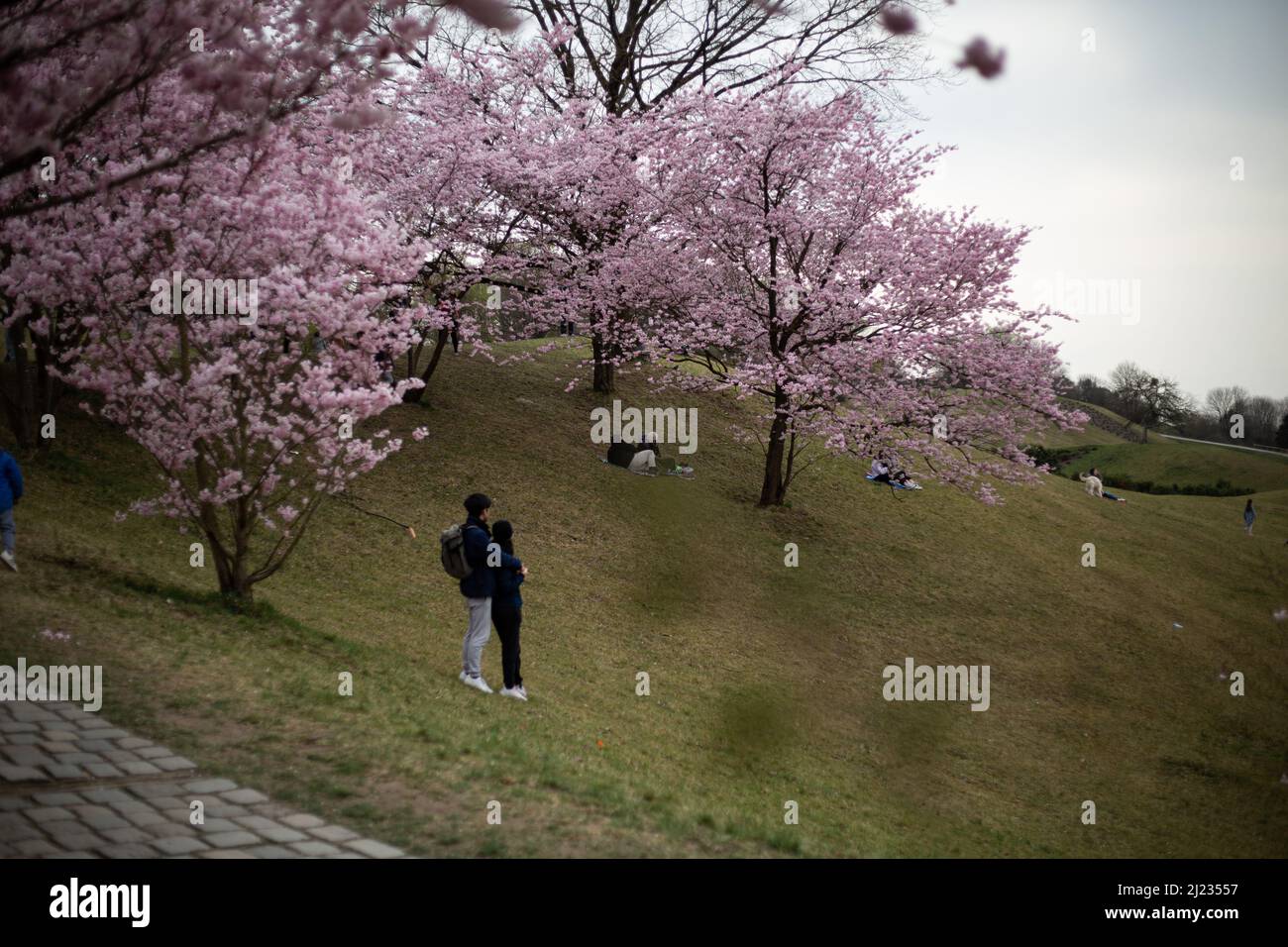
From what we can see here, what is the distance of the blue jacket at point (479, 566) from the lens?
395 inches

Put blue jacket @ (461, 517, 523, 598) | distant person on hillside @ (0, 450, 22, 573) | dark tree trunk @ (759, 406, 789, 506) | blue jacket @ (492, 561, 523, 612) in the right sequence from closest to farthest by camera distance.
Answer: blue jacket @ (461, 517, 523, 598), blue jacket @ (492, 561, 523, 612), distant person on hillside @ (0, 450, 22, 573), dark tree trunk @ (759, 406, 789, 506)

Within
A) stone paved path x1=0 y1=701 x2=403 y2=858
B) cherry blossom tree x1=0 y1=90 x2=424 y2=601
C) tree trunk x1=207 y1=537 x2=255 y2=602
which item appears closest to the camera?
stone paved path x1=0 y1=701 x2=403 y2=858

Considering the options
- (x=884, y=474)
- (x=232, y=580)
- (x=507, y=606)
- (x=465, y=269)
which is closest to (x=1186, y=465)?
(x=884, y=474)

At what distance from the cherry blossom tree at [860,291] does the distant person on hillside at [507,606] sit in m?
11.3

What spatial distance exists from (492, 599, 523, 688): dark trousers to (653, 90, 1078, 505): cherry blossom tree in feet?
37.5

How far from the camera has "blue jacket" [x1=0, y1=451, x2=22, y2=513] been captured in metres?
11.0

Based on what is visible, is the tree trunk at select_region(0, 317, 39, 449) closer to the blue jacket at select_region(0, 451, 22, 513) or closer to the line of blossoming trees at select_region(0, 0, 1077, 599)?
the line of blossoming trees at select_region(0, 0, 1077, 599)

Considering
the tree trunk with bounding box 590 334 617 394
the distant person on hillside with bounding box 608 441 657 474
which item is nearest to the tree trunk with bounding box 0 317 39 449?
the distant person on hillside with bounding box 608 441 657 474

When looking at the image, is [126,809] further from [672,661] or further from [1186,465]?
[1186,465]

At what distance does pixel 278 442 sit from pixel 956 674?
12507 millimetres

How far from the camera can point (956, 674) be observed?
659 inches

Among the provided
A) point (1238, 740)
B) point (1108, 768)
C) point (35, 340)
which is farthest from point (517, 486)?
point (1238, 740)

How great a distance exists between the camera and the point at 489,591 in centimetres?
1005
